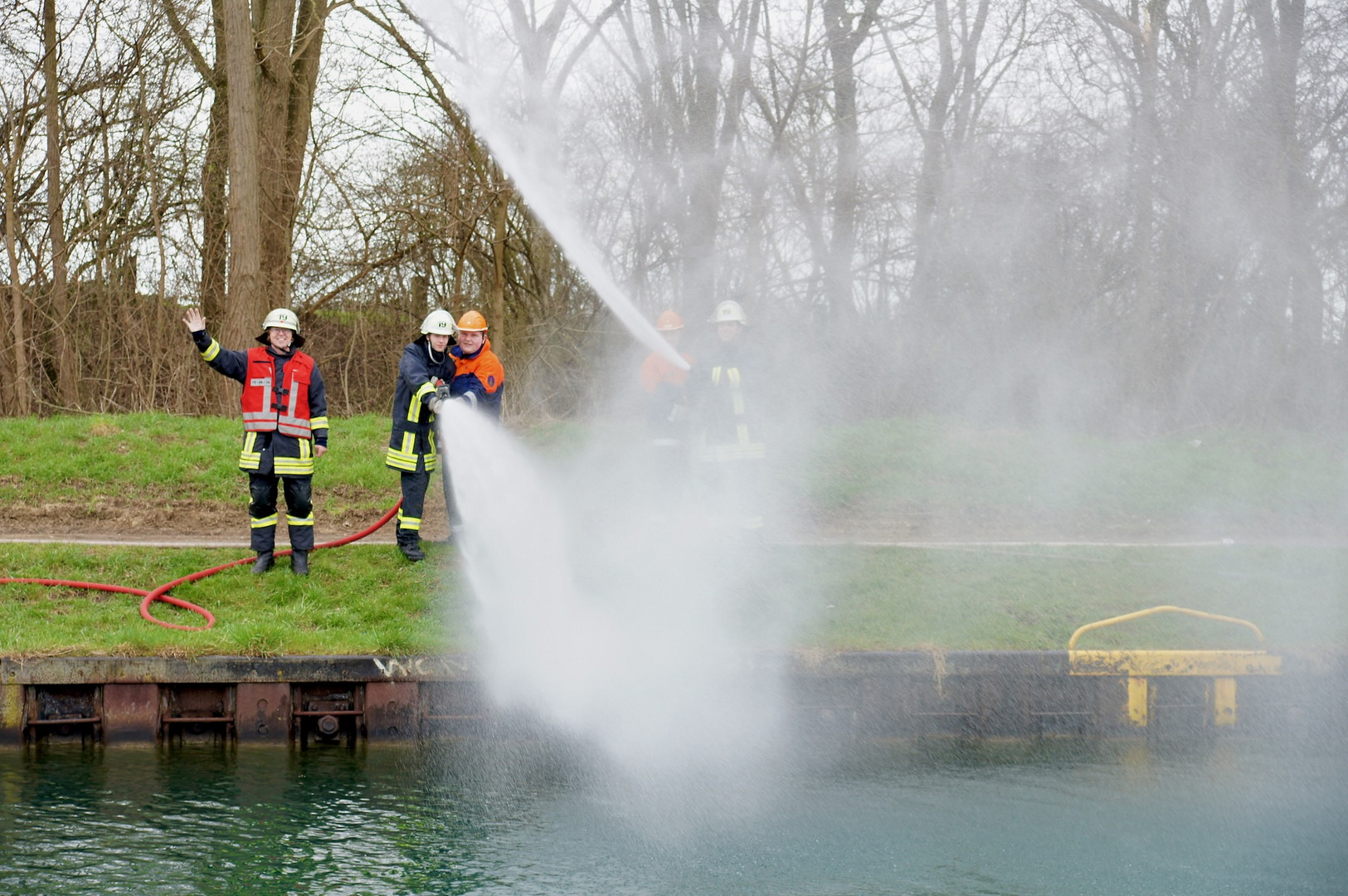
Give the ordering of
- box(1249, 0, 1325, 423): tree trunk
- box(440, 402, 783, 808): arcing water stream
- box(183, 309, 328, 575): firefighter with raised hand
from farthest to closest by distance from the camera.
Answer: box(1249, 0, 1325, 423): tree trunk, box(183, 309, 328, 575): firefighter with raised hand, box(440, 402, 783, 808): arcing water stream

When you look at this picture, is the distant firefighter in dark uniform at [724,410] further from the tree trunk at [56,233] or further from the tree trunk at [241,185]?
the tree trunk at [56,233]

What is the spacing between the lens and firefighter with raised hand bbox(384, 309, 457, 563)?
8578mm

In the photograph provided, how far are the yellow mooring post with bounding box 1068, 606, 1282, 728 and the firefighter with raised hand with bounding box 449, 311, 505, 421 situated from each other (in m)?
4.52

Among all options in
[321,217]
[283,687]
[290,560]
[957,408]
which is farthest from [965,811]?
[321,217]

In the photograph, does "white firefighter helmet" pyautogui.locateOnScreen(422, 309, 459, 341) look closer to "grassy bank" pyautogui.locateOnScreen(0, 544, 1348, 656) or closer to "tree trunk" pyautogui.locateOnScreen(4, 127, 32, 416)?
"grassy bank" pyautogui.locateOnScreen(0, 544, 1348, 656)

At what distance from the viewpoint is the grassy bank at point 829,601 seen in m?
7.33

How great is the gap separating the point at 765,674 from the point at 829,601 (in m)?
1.38

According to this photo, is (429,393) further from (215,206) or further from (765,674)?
(215,206)

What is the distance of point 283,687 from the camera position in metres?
7.05

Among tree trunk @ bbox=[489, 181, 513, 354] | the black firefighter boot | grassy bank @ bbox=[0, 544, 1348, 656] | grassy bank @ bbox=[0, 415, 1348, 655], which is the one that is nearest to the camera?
grassy bank @ bbox=[0, 544, 1348, 656]

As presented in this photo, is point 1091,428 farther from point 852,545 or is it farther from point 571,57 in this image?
point 571,57

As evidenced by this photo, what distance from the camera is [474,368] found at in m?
9.10

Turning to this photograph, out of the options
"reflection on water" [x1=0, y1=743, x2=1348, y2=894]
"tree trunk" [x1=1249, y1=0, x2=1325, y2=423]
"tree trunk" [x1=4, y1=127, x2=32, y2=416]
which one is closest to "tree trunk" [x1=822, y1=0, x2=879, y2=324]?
"tree trunk" [x1=1249, y1=0, x2=1325, y2=423]

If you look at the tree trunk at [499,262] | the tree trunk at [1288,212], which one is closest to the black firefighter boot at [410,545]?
the tree trunk at [499,262]
